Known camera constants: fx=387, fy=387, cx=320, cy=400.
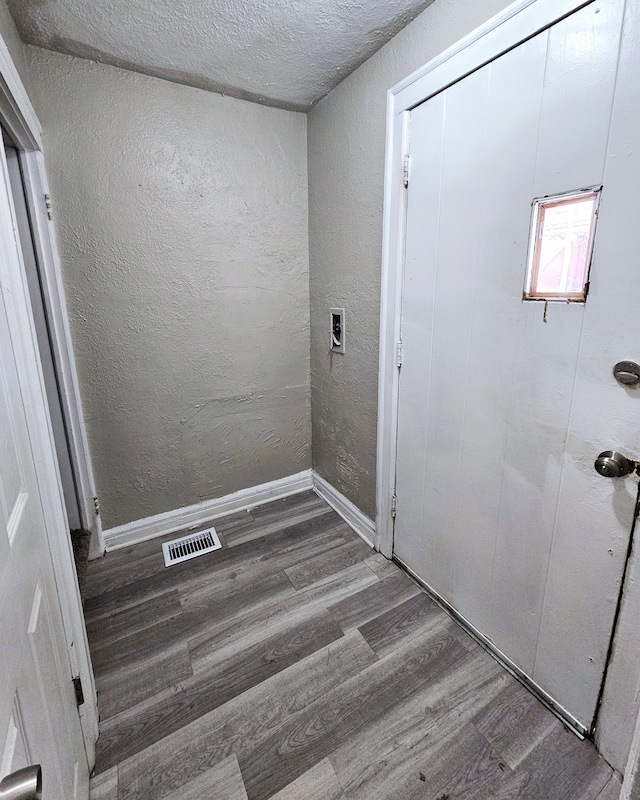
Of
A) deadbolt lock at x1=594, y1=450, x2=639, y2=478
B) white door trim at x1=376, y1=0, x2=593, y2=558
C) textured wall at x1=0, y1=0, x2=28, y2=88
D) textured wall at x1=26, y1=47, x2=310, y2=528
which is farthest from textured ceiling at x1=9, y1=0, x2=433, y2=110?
deadbolt lock at x1=594, y1=450, x2=639, y2=478

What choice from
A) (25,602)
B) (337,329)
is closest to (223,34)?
(337,329)

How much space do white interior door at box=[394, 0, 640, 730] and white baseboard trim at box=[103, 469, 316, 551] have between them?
3.75 ft

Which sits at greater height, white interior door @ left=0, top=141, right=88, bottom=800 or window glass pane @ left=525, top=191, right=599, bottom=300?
window glass pane @ left=525, top=191, right=599, bottom=300

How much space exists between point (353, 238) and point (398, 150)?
45 centimetres

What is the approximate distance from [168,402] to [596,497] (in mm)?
A: 1949

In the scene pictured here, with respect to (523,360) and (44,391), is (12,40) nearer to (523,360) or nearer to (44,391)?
(44,391)

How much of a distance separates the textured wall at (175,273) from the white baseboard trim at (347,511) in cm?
38

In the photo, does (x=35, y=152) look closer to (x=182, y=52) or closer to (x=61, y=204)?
(x=61, y=204)

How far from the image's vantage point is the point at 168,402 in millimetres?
2141

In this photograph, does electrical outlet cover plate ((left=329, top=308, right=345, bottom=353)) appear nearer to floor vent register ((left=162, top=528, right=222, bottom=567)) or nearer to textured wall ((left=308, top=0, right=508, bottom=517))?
textured wall ((left=308, top=0, right=508, bottom=517))

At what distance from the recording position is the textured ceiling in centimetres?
136

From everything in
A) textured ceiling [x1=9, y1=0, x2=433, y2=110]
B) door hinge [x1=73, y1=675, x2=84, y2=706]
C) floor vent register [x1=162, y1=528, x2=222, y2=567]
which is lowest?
floor vent register [x1=162, y1=528, x2=222, y2=567]

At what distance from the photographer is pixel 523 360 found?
125 cm

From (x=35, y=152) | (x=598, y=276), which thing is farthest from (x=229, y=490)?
(x=598, y=276)
